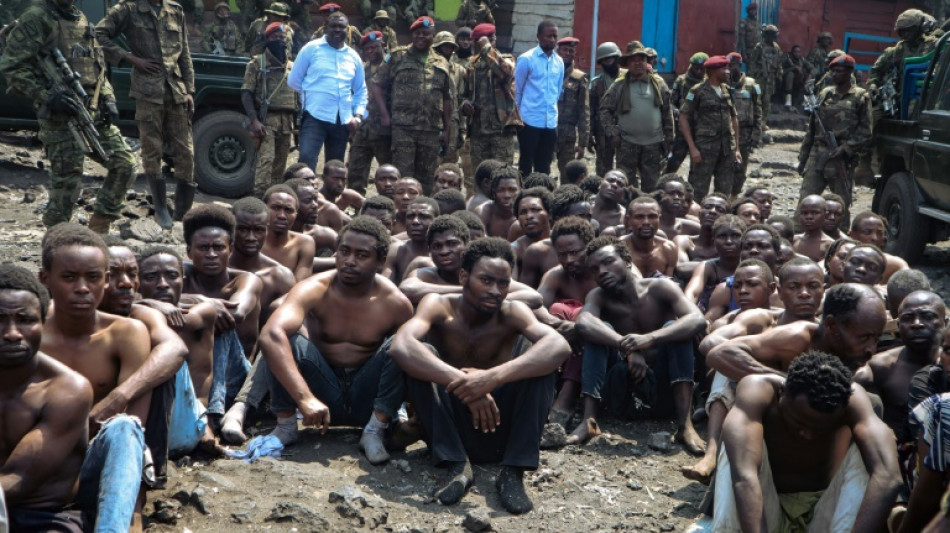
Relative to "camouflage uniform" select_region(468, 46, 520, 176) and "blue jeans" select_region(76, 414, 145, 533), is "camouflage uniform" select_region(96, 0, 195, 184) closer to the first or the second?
"camouflage uniform" select_region(468, 46, 520, 176)

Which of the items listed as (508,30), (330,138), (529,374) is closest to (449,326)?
(529,374)

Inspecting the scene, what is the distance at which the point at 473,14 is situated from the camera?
1705 centimetres

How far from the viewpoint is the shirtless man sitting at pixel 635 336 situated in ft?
19.5

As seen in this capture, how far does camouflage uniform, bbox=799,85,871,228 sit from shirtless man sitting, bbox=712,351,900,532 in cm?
722

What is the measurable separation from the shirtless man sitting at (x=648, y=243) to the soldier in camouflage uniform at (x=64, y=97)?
422 cm

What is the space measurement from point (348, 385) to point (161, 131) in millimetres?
4768

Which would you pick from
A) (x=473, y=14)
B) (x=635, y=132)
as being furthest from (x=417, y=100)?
(x=473, y=14)

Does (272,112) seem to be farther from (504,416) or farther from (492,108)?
(504,416)

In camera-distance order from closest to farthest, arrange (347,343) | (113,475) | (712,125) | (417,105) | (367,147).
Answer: (113,475) → (347,343) → (417,105) → (367,147) → (712,125)

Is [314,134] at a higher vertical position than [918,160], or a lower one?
higher

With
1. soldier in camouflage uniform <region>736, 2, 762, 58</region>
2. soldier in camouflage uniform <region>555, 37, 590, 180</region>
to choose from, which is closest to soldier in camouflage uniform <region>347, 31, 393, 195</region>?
soldier in camouflage uniform <region>555, 37, 590, 180</region>

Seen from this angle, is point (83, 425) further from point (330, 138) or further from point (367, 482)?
point (330, 138)

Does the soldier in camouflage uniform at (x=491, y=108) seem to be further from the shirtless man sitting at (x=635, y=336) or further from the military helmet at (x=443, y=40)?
the shirtless man sitting at (x=635, y=336)

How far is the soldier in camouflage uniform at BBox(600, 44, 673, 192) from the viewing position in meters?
11.4
